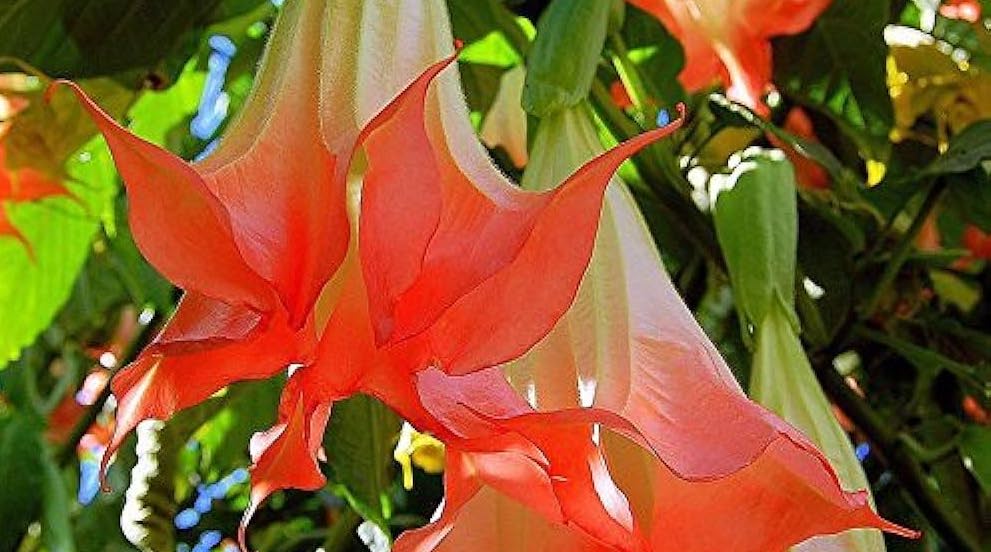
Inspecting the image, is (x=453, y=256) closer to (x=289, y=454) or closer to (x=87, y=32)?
(x=289, y=454)

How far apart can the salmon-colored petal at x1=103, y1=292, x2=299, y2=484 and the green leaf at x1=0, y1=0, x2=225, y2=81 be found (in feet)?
1.10

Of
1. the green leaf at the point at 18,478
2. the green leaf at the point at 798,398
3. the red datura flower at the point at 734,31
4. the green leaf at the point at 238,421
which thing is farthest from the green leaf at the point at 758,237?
the green leaf at the point at 18,478

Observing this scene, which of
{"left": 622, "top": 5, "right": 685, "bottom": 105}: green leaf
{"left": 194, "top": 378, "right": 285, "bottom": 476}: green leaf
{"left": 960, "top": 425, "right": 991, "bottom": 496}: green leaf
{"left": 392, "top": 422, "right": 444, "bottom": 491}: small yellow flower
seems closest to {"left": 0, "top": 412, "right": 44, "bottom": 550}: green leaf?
{"left": 194, "top": 378, "right": 285, "bottom": 476}: green leaf

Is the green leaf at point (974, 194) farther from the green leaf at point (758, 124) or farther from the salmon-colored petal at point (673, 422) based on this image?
the salmon-colored petal at point (673, 422)

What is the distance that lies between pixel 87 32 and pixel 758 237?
33 centimetres

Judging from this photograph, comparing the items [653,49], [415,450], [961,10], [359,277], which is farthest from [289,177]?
[961,10]

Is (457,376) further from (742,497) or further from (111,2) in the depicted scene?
(111,2)

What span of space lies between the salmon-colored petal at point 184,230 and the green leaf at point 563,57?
22 centimetres

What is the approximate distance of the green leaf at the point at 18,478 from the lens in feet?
3.15

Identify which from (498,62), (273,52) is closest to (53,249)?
(498,62)

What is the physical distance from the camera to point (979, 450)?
81 cm

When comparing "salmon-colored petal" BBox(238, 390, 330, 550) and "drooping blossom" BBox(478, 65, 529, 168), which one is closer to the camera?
"salmon-colored petal" BBox(238, 390, 330, 550)

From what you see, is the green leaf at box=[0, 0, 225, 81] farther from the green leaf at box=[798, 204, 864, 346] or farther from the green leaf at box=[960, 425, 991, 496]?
the green leaf at box=[960, 425, 991, 496]

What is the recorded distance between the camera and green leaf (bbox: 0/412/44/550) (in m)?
0.96
